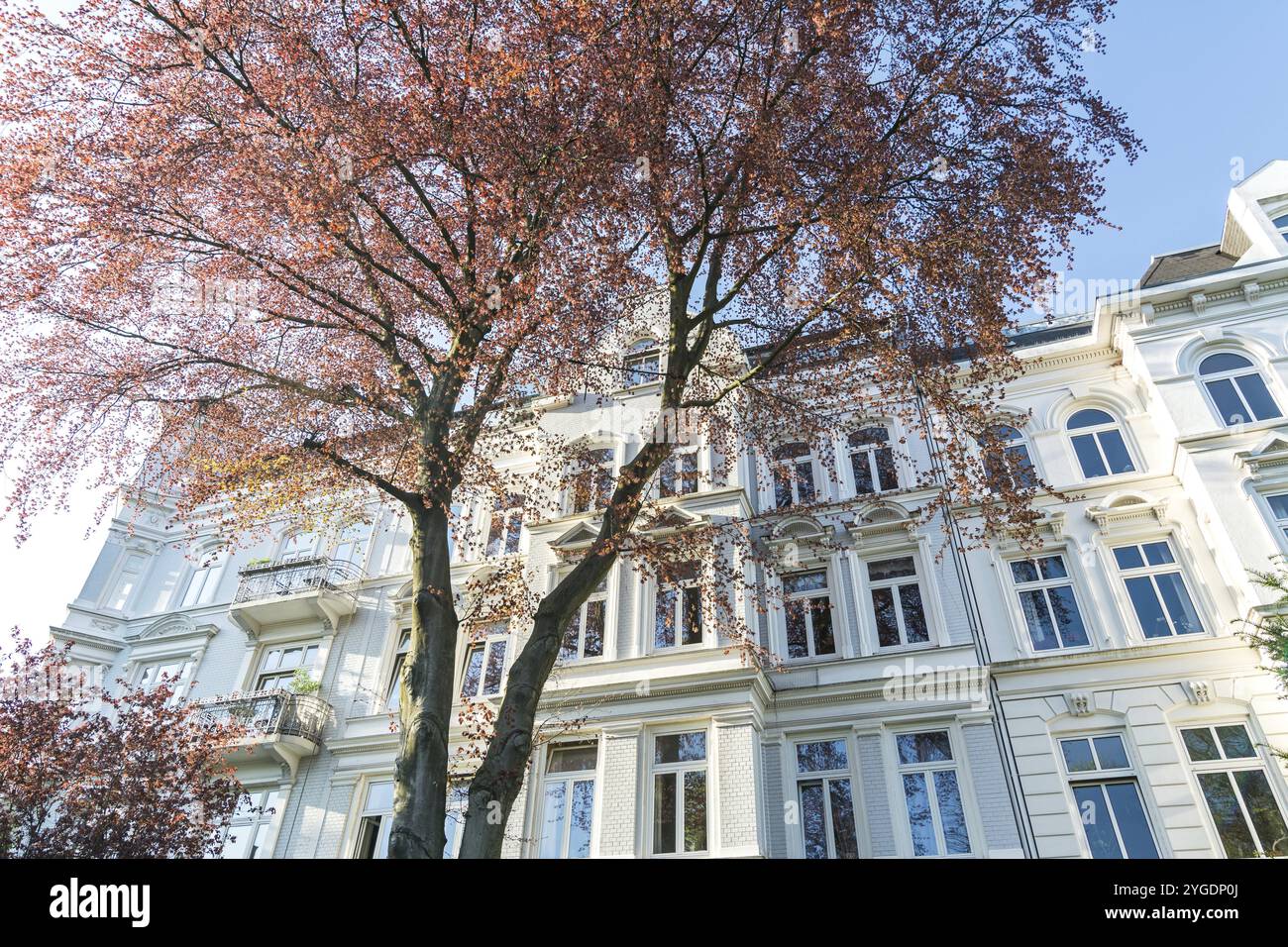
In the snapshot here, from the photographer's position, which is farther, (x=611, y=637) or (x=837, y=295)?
(x=611, y=637)

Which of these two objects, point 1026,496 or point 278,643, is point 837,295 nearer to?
point 1026,496

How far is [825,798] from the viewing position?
49.9ft

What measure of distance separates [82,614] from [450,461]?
19606 millimetres

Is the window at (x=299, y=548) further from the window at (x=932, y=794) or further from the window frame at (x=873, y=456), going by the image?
the window at (x=932, y=794)

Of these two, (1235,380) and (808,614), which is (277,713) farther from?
(1235,380)

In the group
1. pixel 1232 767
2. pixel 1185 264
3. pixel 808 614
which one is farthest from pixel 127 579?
pixel 1185 264

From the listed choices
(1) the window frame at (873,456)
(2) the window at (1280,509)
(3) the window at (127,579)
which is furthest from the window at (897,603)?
(3) the window at (127,579)

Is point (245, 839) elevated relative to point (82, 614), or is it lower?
lower

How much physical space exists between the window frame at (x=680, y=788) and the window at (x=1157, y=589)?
29.2 ft

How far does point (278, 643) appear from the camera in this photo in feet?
72.4

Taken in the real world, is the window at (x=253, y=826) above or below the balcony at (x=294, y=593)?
below

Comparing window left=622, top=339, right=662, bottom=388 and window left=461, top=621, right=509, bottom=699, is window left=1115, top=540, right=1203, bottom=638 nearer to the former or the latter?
window left=622, top=339, right=662, bottom=388

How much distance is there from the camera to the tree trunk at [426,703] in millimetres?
8391

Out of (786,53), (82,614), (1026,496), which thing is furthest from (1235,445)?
(82,614)
